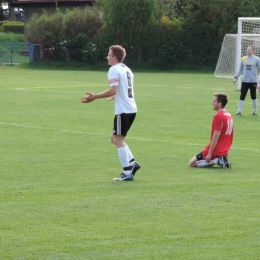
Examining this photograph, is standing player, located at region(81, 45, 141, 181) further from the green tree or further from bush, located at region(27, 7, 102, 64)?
the green tree

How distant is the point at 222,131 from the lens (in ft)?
37.6

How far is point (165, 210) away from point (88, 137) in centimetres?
746

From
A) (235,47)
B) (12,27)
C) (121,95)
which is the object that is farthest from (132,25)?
(121,95)

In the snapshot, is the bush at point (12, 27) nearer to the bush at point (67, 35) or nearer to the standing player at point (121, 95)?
the bush at point (67, 35)

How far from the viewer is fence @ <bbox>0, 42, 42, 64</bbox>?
5256 cm

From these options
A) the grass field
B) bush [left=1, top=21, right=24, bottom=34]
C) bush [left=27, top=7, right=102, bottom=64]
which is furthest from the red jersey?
bush [left=1, top=21, right=24, bottom=34]

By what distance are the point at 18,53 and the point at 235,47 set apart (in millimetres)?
20512

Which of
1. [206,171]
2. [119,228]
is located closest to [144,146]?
[206,171]

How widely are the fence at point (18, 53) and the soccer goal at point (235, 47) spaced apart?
57.1 feet

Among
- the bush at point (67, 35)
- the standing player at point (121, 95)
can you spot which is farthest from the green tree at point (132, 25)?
the standing player at point (121, 95)

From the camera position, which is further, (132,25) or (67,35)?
(67,35)

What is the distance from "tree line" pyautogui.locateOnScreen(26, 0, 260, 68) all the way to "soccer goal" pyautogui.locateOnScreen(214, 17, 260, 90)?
11.2 metres

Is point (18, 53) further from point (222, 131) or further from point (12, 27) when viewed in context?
point (222, 131)

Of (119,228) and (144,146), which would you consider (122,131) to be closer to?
(119,228)
